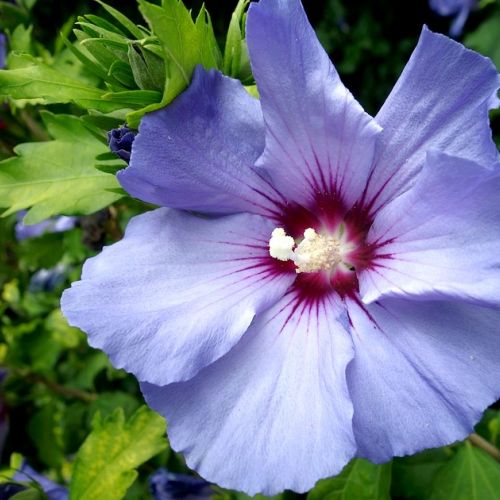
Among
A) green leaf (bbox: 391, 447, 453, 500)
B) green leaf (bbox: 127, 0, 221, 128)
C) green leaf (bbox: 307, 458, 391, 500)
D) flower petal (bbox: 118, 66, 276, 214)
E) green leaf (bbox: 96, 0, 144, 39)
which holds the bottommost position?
green leaf (bbox: 391, 447, 453, 500)

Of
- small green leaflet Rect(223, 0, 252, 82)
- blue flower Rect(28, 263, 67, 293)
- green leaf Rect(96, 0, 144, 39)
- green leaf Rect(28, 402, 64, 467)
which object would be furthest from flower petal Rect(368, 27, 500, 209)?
blue flower Rect(28, 263, 67, 293)

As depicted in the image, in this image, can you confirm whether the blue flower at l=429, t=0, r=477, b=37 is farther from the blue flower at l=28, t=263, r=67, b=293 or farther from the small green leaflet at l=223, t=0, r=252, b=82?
the small green leaflet at l=223, t=0, r=252, b=82

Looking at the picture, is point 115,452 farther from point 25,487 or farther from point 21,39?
point 21,39

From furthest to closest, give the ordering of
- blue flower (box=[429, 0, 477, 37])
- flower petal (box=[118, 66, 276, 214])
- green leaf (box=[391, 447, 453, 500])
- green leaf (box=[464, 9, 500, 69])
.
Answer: blue flower (box=[429, 0, 477, 37]), green leaf (box=[464, 9, 500, 69]), green leaf (box=[391, 447, 453, 500]), flower petal (box=[118, 66, 276, 214])

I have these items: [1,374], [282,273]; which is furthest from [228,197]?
[1,374]

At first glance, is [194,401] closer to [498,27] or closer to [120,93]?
[120,93]

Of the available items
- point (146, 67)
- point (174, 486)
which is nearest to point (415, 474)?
point (174, 486)
